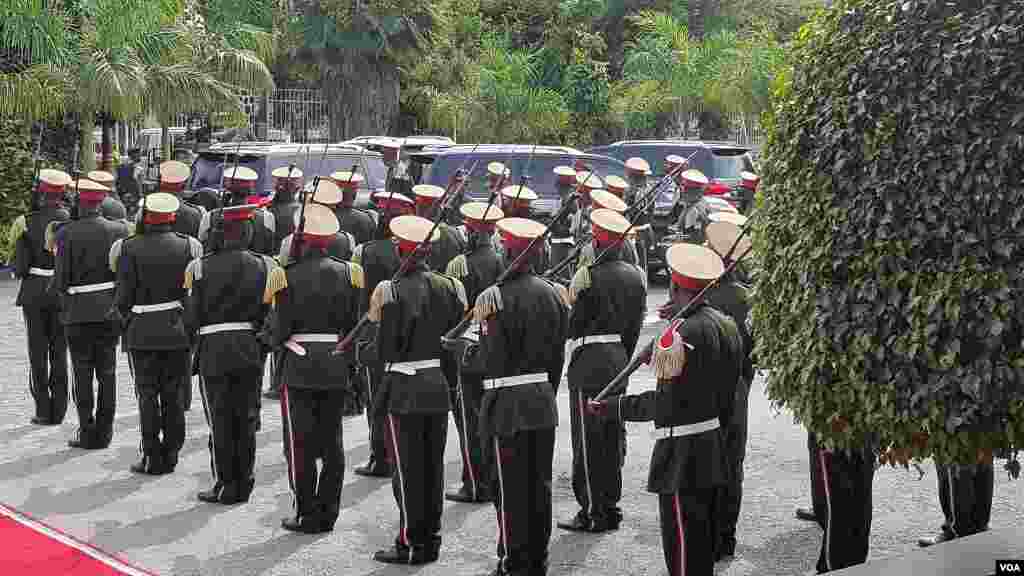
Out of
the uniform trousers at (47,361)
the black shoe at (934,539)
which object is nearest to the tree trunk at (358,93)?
the uniform trousers at (47,361)

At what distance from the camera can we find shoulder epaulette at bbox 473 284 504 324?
7.36m

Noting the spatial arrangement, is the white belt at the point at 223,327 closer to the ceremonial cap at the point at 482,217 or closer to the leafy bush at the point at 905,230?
the ceremonial cap at the point at 482,217

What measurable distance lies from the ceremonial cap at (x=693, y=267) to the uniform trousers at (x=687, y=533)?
3.01ft

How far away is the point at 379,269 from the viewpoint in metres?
10.4

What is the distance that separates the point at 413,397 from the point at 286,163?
34.7 feet

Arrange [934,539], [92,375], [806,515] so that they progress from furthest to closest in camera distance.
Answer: [92,375], [806,515], [934,539]

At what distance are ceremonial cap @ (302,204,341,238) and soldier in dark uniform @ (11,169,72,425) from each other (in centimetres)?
354

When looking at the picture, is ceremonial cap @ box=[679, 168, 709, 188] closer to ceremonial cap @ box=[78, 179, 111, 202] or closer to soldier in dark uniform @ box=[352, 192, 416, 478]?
soldier in dark uniform @ box=[352, 192, 416, 478]

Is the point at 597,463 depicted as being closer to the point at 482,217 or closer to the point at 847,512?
the point at 847,512

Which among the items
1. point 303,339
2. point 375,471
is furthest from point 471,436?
point 303,339

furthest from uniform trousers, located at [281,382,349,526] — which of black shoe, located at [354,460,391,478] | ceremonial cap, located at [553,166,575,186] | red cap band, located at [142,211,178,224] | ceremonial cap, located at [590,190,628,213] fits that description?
ceremonial cap, located at [553,166,575,186]

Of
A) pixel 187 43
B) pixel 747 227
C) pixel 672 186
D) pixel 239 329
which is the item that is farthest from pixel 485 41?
pixel 747 227

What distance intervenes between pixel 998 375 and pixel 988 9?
3.57 ft

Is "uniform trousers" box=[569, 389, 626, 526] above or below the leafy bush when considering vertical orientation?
below
